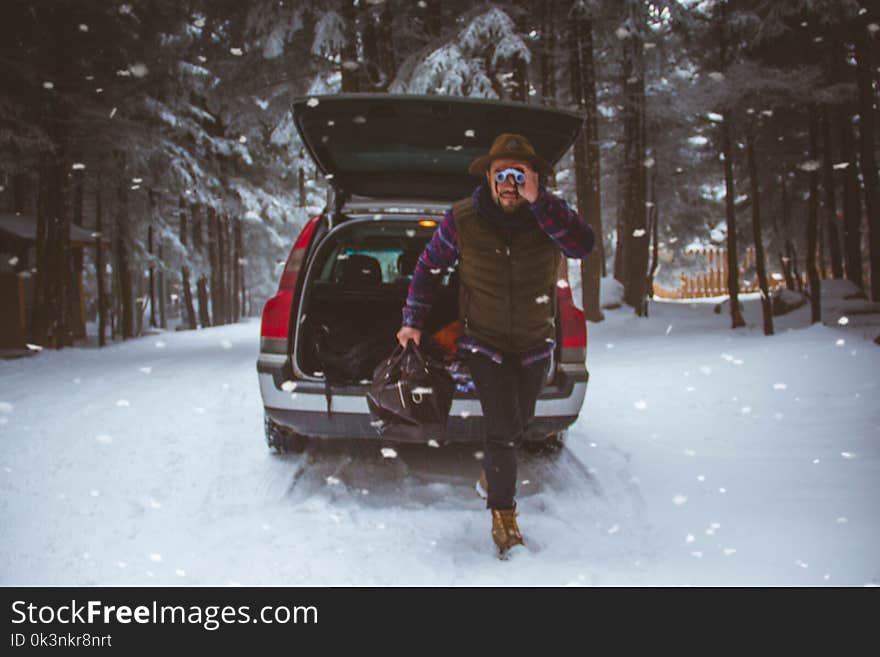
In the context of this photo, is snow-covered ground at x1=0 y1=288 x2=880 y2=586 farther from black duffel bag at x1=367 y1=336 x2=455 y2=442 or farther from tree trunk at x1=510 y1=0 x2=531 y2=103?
tree trunk at x1=510 y1=0 x2=531 y2=103

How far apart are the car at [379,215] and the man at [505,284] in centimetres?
51

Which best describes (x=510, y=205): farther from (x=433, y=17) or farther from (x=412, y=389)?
(x=433, y=17)

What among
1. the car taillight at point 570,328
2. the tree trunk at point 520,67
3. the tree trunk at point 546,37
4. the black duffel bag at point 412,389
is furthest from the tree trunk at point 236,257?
the black duffel bag at point 412,389

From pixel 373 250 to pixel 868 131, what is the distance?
876 centimetres

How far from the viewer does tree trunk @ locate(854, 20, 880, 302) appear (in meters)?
10.1

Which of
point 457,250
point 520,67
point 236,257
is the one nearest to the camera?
point 457,250

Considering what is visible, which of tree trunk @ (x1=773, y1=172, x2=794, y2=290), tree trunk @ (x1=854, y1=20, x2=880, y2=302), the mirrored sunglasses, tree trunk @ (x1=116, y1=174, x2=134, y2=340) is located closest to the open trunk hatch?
the mirrored sunglasses

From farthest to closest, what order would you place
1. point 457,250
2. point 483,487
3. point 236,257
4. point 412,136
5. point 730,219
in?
point 236,257 → point 730,219 → point 412,136 → point 483,487 → point 457,250

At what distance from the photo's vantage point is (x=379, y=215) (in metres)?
4.30

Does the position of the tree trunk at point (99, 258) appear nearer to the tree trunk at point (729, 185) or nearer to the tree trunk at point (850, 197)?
the tree trunk at point (729, 185)

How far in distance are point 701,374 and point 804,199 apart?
1522 centimetres

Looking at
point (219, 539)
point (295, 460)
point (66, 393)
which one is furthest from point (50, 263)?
point (219, 539)

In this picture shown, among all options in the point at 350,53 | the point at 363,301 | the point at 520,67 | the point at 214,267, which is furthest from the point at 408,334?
the point at 214,267
